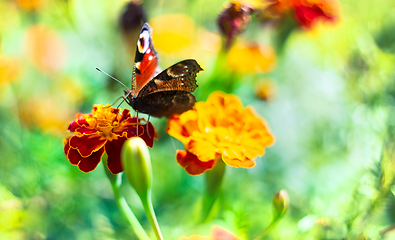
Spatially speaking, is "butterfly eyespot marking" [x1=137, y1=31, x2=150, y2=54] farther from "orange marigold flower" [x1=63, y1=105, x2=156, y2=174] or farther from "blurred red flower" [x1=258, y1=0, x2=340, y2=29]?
"blurred red flower" [x1=258, y1=0, x2=340, y2=29]

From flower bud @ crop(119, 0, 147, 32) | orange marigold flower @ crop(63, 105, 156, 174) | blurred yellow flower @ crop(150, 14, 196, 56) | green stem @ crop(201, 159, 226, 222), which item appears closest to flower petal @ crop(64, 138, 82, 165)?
orange marigold flower @ crop(63, 105, 156, 174)

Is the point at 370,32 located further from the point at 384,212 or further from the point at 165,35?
the point at 165,35

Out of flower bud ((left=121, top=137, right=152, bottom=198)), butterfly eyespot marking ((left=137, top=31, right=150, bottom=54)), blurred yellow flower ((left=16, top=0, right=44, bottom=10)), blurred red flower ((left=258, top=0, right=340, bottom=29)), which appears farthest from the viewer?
blurred yellow flower ((left=16, top=0, right=44, bottom=10))

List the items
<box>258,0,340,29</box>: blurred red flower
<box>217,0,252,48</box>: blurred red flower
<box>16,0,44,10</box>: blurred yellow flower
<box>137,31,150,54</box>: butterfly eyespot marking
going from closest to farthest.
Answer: <box>137,31,150,54</box>: butterfly eyespot marking < <box>217,0,252,48</box>: blurred red flower < <box>258,0,340,29</box>: blurred red flower < <box>16,0,44,10</box>: blurred yellow flower

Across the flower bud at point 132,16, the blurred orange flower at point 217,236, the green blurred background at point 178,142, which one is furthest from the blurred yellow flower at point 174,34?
the blurred orange flower at point 217,236

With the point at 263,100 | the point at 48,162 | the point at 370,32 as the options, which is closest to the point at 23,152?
the point at 48,162

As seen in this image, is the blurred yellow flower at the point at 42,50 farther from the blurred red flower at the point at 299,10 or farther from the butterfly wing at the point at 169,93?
the blurred red flower at the point at 299,10

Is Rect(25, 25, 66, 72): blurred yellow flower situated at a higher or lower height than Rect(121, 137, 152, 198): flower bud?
A: lower
